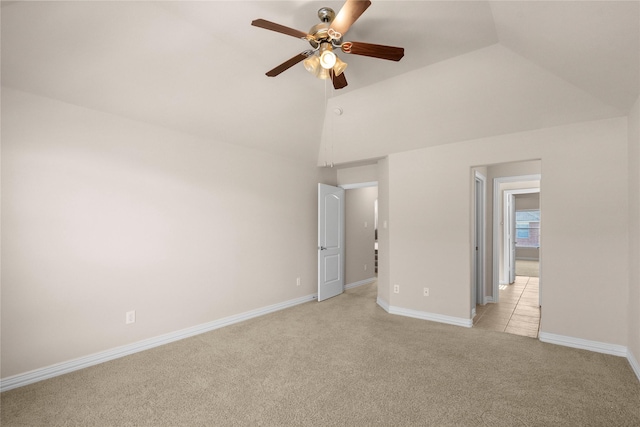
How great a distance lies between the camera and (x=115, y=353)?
3.02 metres

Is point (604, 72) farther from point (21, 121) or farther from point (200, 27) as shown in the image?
point (21, 121)

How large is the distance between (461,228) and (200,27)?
364cm

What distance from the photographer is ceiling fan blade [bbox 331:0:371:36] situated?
178 cm

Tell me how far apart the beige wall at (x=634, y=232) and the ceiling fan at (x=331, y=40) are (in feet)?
7.83

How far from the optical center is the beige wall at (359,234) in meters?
6.08

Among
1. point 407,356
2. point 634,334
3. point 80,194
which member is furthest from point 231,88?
point 634,334

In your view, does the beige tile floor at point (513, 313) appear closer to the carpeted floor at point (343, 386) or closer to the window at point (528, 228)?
the carpeted floor at point (343, 386)

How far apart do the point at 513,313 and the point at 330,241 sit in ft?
9.74

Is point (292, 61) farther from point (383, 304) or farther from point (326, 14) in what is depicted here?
point (383, 304)

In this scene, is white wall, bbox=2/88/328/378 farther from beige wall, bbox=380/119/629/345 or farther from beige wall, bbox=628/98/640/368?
beige wall, bbox=628/98/640/368

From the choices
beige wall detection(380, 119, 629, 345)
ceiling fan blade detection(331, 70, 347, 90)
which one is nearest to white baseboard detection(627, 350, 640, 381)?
beige wall detection(380, 119, 629, 345)

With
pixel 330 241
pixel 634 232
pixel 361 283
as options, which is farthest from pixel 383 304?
pixel 634 232

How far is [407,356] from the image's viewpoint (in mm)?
3010

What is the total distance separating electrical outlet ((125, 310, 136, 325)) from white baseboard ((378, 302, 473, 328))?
3.27m
